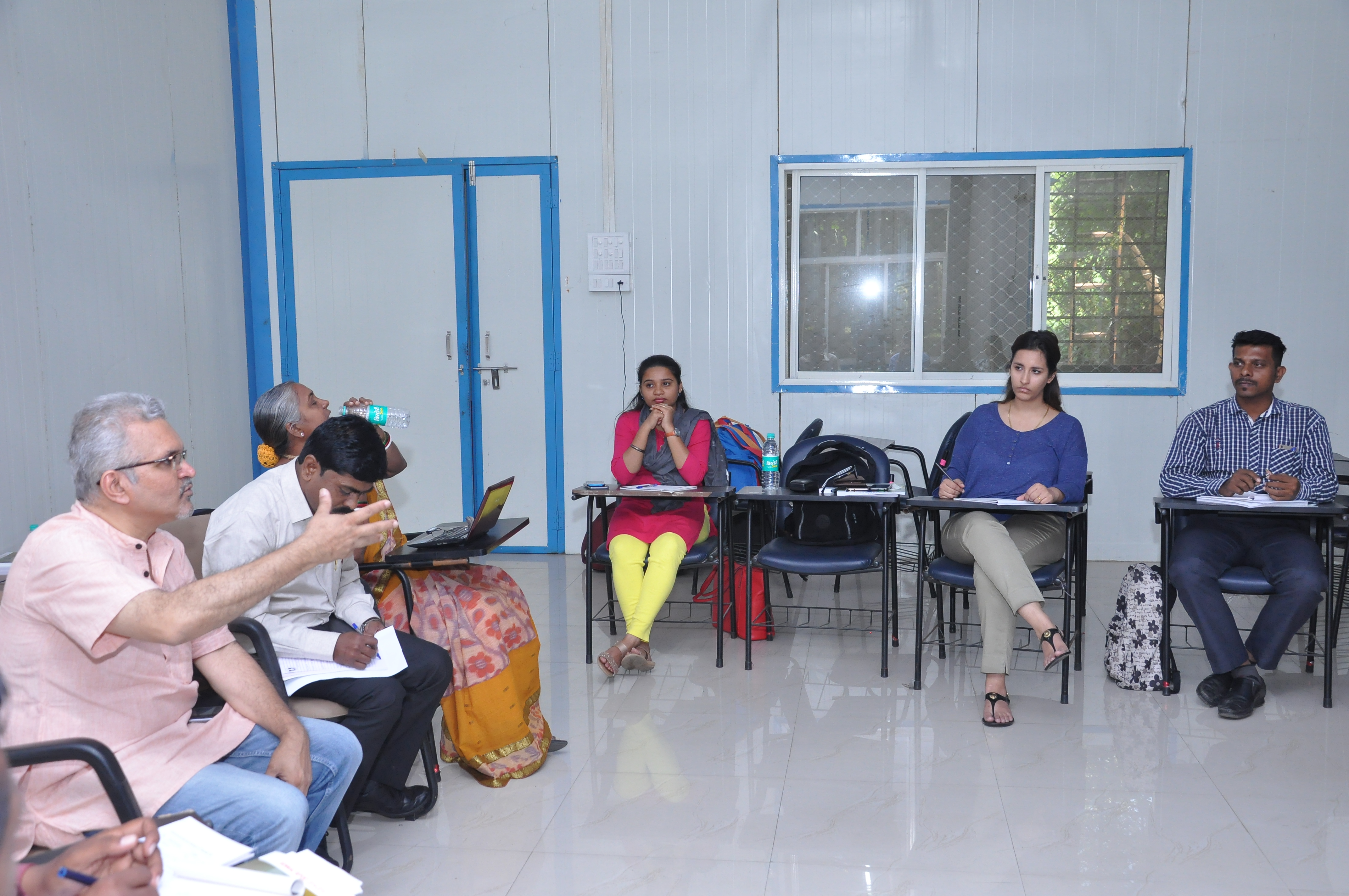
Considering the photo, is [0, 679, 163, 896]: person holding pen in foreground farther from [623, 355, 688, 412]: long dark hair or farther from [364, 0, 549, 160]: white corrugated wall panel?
[364, 0, 549, 160]: white corrugated wall panel

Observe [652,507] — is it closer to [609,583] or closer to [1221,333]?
[609,583]

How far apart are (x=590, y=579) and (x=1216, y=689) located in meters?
2.25

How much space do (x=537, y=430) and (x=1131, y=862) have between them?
13.4 feet

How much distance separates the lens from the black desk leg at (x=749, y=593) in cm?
383

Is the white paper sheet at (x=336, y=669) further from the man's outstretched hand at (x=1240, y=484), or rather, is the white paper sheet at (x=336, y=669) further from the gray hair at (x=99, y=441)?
the man's outstretched hand at (x=1240, y=484)

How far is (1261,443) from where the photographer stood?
371cm

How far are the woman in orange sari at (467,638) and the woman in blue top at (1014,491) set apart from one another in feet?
4.97

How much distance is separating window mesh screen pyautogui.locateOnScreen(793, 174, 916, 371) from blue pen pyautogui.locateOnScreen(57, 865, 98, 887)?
15.7 ft

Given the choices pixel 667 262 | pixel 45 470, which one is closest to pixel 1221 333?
pixel 667 262

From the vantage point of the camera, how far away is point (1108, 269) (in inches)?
215

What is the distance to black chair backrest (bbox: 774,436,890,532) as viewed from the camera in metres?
4.09

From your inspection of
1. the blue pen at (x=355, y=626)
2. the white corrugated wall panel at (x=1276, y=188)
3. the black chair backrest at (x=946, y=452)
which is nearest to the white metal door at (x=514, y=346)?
the black chair backrest at (x=946, y=452)

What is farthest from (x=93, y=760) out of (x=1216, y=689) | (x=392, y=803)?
(x=1216, y=689)

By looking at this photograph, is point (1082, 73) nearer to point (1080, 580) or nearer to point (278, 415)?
point (1080, 580)
